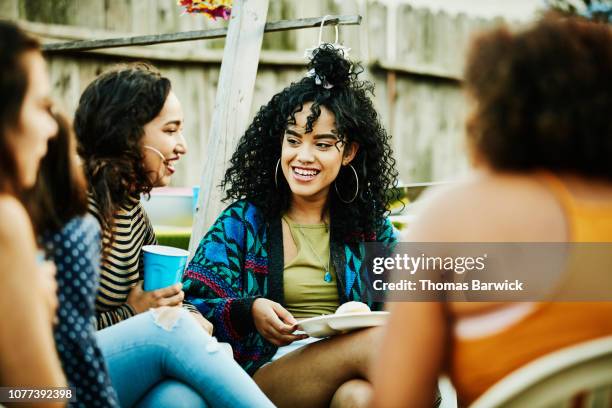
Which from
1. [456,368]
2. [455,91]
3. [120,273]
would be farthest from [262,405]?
[455,91]

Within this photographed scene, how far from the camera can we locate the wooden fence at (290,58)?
18.9 ft

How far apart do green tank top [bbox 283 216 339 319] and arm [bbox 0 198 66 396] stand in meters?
1.36

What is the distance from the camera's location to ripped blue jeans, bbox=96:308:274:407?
179cm

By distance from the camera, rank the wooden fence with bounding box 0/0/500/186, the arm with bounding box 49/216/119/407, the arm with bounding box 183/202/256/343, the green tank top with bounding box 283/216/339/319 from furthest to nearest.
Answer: the wooden fence with bounding box 0/0/500/186 → the green tank top with bounding box 283/216/339/319 → the arm with bounding box 183/202/256/343 → the arm with bounding box 49/216/119/407

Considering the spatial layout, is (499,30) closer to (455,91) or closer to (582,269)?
(582,269)

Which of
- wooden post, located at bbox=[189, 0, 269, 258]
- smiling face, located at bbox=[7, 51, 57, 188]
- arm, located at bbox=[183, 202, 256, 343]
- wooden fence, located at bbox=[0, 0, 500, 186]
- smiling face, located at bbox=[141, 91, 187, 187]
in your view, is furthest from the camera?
wooden fence, located at bbox=[0, 0, 500, 186]

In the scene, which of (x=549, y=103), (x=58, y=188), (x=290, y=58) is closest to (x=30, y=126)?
(x=58, y=188)

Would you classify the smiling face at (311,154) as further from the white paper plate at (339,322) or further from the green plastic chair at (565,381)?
the green plastic chair at (565,381)

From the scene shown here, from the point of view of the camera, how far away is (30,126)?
120 centimetres

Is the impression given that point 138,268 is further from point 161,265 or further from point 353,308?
point 353,308

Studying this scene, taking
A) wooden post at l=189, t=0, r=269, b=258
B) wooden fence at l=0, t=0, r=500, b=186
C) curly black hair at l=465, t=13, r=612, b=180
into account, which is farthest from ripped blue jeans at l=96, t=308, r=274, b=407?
wooden fence at l=0, t=0, r=500, b=186

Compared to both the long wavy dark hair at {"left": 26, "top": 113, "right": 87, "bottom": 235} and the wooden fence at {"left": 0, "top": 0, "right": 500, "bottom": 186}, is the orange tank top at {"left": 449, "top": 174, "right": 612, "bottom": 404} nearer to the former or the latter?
the long wavy dark hair at {"left": 26, "top": 113, "right": 87, "bottom": 235}

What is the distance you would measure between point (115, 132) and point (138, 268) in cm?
39

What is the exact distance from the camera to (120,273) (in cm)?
210
